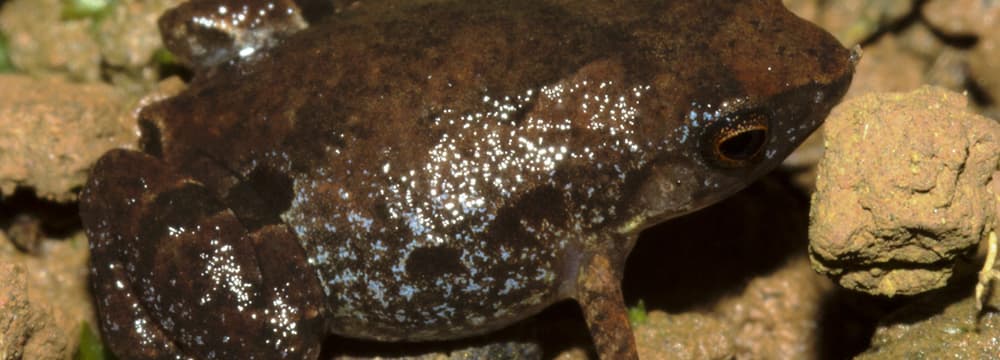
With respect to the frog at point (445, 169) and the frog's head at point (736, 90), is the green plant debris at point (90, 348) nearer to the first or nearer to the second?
the frog at point (445, 169)

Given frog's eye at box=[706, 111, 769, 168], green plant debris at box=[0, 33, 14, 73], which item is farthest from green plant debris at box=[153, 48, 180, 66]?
frog's eye at box=[706, 111, 769, 168]

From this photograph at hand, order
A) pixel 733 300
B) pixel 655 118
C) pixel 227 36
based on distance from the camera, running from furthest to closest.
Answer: pixel 733 300, pixel 227 36, pixel 655 118

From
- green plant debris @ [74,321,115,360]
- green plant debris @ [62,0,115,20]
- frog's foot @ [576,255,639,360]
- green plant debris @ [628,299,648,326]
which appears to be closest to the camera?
frog's foot @ [576,255,639,360]

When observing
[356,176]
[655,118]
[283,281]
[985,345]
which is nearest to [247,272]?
[283,281]

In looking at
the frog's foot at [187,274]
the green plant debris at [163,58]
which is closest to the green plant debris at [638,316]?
the frog's foot at [187,274]

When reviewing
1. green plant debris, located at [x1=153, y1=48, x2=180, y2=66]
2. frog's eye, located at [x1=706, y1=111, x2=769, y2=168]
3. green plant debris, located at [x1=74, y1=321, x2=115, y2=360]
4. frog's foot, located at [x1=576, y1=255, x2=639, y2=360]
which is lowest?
green plant debris, located at [x1=74, y1=321, x2=115, y2=360]

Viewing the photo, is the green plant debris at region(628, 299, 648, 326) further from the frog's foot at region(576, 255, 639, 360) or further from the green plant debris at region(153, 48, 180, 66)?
the green plant debris at region(153, 48, 180, 66)

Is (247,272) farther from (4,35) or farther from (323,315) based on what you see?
(4,35)
